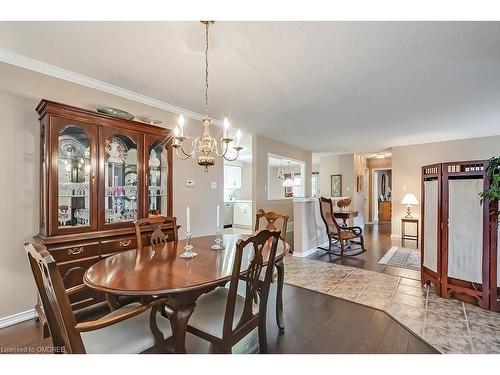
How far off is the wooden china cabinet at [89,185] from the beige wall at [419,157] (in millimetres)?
5981

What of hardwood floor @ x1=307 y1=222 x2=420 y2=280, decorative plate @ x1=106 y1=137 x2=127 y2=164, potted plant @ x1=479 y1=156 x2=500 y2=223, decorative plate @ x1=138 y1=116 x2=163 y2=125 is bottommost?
hardwood floor @ x1=307 y1=222 x2=420 y2=280

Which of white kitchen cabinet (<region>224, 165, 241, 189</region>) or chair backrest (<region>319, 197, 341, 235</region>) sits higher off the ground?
white kitchen cabinet (<region>224, 165, 241, 189</region>)

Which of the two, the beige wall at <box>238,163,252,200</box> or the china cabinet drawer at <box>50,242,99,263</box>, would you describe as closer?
the china cabinet drawer at <box>50,242,99,263</box>

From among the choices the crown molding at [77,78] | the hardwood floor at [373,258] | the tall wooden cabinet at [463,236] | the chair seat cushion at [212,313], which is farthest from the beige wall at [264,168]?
the chair seat cushion at [212,313]

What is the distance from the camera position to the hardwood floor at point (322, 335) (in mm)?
1795

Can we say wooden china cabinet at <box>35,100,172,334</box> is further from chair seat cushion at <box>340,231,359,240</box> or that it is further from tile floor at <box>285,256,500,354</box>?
chair seat cushion at <box>340,231,359,240</box>

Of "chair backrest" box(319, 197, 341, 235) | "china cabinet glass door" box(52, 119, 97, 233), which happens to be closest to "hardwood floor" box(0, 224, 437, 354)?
"china cabinet glass door" box(52, 119, 97, 233)

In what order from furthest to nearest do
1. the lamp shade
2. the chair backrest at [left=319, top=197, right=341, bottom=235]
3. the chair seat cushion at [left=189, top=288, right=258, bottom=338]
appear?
1. the lamp shade
2. the chair backrest at [left=319, top=197, right=341, bottom=235]
3. the chair seat cushion at [left=189, top=288, right=258, bottom=338]

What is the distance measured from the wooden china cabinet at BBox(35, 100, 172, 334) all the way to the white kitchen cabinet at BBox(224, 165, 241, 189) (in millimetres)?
5701

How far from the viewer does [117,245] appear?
2416 millimetres

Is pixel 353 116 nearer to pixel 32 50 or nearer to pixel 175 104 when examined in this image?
pixel 175 104

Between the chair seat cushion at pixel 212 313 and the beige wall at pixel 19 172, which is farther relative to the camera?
the beige wall at pixel 19 172

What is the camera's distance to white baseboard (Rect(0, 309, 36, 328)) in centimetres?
207

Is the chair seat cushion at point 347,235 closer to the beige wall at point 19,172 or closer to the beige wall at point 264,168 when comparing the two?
the beige wall at point 264,168
